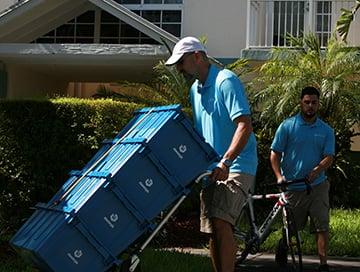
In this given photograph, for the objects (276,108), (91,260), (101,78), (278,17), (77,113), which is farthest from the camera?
(101,78)

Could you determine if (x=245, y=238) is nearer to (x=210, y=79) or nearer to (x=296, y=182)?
(x=296, y=182)

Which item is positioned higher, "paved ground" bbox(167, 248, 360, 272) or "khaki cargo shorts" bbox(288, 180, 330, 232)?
"khaki cargo shorts" bbox(288, 180, 330, 232)

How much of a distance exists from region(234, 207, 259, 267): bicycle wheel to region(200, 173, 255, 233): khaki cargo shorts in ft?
6.18

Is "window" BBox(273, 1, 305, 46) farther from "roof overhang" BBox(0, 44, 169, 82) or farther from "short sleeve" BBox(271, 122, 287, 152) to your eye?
"short sleeve" BBox(271, 122, 287, 152)

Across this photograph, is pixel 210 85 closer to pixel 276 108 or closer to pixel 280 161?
pixel 280 161

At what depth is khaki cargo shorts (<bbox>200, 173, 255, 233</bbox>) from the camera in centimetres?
542

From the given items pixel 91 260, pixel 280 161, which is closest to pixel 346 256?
pixel 280 161

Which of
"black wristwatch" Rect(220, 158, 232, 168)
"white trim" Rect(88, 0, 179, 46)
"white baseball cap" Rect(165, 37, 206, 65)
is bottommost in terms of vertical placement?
"black wristwatch" Rect(220, 158, 232, 168)

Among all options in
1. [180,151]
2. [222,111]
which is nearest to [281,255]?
[222,111]

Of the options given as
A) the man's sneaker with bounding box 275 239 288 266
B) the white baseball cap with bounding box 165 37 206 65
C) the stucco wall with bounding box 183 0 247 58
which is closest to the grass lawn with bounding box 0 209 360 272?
the man's sneaker with bounding box 275 239 288 266

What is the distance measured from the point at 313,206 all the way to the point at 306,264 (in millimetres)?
1019

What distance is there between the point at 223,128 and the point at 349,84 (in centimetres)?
680

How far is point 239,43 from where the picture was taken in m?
14.7

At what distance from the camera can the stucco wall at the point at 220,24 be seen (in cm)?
1473
